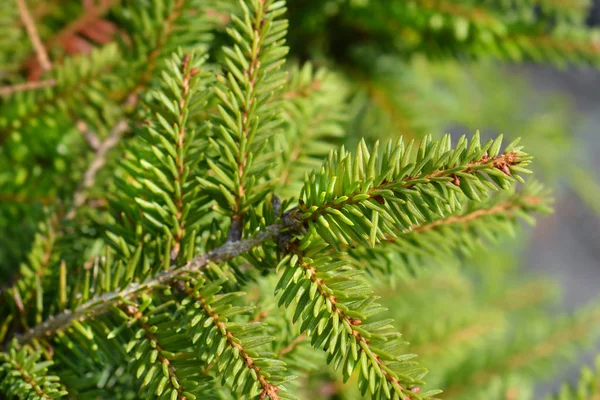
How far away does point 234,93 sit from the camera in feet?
1.24

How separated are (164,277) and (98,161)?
236 millimetres

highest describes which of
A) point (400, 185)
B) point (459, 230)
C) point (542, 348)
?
point (400, 185)

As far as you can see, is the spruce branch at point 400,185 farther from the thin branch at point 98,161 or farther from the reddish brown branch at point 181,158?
the thin branch at point 98,161

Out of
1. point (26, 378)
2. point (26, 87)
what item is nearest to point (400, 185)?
point (26, 378)

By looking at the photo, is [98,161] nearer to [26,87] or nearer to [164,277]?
[26,87]

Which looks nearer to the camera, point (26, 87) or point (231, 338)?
point (231, 338)

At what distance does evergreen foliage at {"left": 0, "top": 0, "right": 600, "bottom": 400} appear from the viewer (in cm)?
33

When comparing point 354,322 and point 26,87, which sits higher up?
point 26,87

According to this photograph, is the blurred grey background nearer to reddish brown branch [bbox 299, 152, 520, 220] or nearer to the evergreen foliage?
the evergreen foliage

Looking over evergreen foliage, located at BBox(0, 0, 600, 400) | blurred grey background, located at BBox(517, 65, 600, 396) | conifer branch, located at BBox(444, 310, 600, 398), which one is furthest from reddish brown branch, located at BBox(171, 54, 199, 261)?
blurred grey background, located at BBox(517, 65, 600, 396)

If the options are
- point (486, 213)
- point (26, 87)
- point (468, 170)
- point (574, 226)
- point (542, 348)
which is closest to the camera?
point (468, 170)

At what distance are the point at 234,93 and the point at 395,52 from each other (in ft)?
1.73

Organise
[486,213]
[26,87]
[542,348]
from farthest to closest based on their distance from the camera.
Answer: [542,348], [26,87], [486,213]

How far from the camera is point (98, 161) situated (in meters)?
0.56
